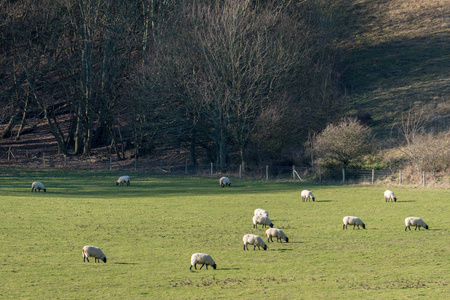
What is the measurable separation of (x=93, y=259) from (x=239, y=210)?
14814mm

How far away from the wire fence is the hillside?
458cm

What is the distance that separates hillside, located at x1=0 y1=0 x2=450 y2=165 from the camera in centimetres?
7800

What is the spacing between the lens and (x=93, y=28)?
240 ft

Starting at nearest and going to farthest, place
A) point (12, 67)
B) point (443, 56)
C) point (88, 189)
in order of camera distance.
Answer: point (88, 189), point (12, 67), point (443, 56)

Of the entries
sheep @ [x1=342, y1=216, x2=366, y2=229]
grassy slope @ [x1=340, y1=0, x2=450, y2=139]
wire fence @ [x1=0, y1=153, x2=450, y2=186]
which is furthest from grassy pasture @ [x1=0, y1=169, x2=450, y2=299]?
grassy slope @ [x1=340, y1=0, x2=450, y2=139]

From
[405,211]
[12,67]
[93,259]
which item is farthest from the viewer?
[12,67]

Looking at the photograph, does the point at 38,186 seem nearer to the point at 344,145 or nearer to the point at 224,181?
the point at 224,181

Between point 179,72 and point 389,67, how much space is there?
4337cm

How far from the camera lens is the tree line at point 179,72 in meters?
63.2

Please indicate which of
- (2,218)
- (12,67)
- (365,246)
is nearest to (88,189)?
(2,218)

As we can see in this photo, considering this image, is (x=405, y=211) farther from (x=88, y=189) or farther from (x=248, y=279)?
(x=88, y=189)

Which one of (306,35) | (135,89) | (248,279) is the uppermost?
(306,35)

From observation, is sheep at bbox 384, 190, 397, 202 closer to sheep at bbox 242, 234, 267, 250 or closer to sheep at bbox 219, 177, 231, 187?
sheep at bbox 219, 177, 231, 187

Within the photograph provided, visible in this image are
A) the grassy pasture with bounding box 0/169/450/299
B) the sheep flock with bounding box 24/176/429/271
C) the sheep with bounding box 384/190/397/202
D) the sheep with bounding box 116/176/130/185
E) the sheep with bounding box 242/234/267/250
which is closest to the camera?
the grassy pasture with bounding box 0/169/450/299
